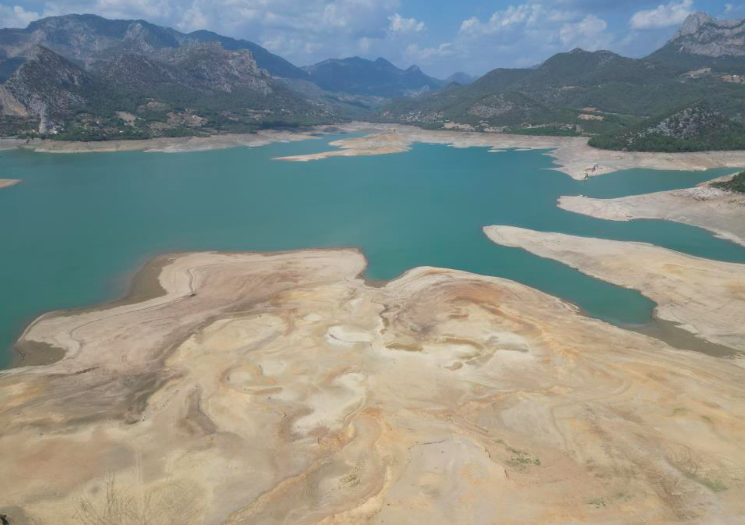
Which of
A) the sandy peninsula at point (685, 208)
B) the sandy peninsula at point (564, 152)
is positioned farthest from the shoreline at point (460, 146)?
the sandy peninsula at point (685, 208)

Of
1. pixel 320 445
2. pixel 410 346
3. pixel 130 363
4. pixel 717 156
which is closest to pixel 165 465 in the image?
pixel 320 445

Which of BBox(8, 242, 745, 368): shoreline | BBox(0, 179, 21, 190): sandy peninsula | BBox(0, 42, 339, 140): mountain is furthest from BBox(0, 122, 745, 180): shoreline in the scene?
BBox(8, 242, 745, 368): shoreline

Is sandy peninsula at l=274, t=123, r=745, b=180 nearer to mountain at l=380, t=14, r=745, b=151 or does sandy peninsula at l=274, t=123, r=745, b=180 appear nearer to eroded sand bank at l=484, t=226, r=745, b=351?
mountain at l=380, t=14, r=745, b=151

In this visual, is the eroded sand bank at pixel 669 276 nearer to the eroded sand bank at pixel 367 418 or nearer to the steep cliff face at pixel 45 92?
the eroded sand bank at pixel 367 418

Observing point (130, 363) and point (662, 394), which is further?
point (130, 363)

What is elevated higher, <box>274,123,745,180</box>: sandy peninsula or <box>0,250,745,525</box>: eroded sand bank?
<box>274,123,745,180</box>: sandy peninsula

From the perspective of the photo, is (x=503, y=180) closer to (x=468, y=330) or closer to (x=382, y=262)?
(x=382, y=262)

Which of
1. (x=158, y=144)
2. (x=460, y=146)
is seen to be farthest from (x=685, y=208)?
(x=158, y=144)

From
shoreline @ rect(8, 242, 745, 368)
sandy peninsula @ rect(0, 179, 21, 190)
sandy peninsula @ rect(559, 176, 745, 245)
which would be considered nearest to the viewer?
shoreline @ rect(8, 242, 745, 368)
